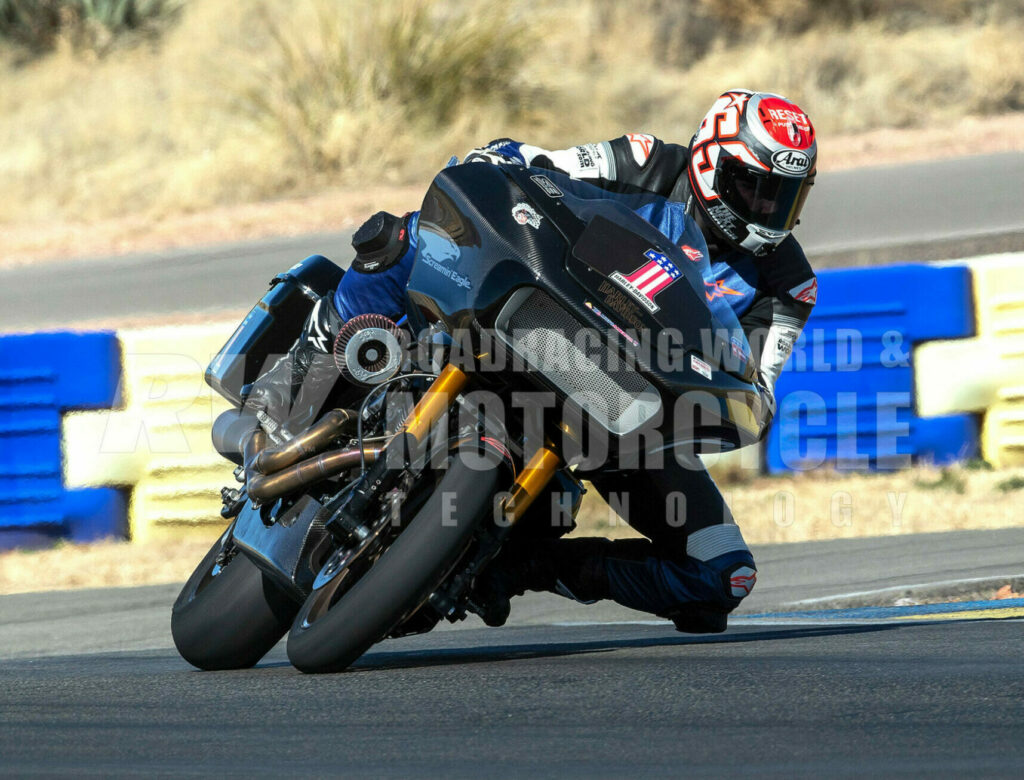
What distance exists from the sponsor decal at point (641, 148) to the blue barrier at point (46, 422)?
4447 millimetres

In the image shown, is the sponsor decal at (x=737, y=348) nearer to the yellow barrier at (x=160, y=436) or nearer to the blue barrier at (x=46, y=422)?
the yellow barrier at (x=160, y=436)

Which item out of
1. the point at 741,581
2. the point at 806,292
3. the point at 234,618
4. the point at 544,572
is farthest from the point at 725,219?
the point at 234,618

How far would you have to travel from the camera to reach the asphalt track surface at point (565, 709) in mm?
3199

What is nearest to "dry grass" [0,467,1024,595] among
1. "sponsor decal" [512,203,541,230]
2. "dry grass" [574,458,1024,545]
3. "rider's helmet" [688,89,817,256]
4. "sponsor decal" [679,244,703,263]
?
"dry grass" [574,458,1024,545]

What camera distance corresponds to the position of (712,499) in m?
4.96

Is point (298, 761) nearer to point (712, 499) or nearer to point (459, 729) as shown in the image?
point (459, 729)

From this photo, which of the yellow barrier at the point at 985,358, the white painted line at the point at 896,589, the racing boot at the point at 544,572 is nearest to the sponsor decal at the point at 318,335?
the racing boot at the point at 544,572

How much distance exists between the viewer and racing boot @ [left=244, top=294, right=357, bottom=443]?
4.86 meters

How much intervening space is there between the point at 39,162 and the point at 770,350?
19.9m

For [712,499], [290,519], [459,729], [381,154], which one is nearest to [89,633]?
[290,519]

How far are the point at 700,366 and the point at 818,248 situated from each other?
1065 cm

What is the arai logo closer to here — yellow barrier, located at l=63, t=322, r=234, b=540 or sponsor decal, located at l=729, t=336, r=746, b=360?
sponsor decal, located at l=729, t=336, r=746, b=360

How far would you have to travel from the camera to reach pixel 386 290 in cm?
477

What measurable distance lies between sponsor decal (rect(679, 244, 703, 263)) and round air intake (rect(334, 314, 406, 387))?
2.80 ft
